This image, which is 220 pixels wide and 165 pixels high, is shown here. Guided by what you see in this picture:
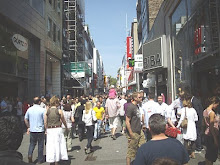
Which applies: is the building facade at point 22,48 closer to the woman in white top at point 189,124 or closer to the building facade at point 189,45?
the building facade at point 189,45

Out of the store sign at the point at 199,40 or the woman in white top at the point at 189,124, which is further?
the store sign at the point at 199,40

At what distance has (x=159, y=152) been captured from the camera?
255 cm

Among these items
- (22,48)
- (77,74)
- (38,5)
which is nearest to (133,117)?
(22,48)

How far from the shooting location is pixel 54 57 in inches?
906

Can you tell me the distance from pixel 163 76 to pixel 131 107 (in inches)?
464

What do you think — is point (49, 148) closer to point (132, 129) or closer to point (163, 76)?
point (132, 129)

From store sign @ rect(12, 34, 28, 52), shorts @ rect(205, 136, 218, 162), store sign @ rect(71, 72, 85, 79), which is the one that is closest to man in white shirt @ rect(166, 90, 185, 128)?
shorts @ rect(205, 136, 218, 162)

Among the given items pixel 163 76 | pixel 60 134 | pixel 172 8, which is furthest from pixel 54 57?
pixel 60 134

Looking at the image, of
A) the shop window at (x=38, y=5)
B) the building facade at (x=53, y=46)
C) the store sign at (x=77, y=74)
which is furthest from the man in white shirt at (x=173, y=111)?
the store sign at (x=77, y=74)

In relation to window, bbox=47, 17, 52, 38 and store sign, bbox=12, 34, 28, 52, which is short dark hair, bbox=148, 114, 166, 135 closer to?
store sign, bbox=12, 34, 28, 52

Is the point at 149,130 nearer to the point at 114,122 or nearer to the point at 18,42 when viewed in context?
the point at 114,122

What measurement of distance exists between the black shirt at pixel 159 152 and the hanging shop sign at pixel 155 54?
1185 centimetres

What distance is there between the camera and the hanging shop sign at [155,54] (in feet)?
46.8

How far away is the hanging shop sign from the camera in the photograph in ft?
46.8
